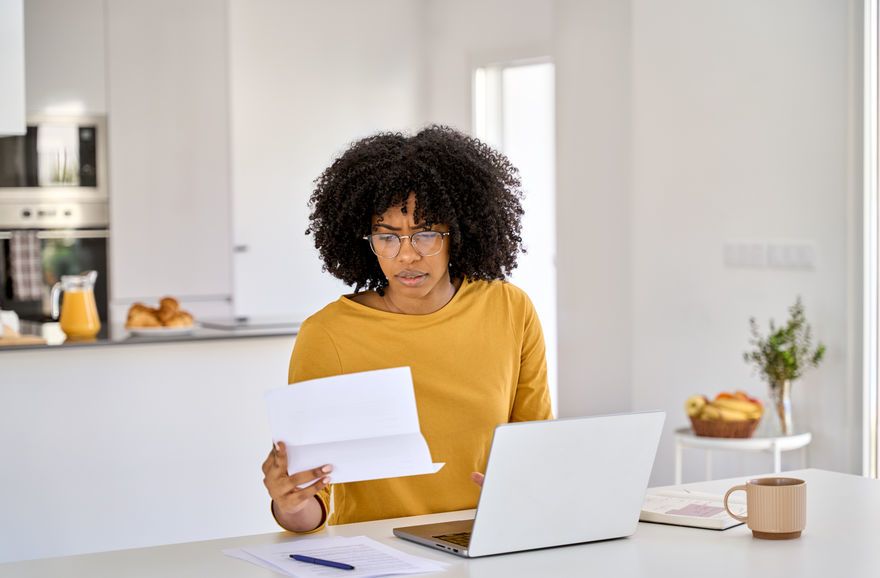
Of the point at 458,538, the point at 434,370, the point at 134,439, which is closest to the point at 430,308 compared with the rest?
the point at 434,370

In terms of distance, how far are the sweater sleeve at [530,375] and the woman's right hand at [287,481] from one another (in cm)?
53

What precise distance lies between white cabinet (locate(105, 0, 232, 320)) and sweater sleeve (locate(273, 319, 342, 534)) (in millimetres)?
3625

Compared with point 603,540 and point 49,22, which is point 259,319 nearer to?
point 49,22

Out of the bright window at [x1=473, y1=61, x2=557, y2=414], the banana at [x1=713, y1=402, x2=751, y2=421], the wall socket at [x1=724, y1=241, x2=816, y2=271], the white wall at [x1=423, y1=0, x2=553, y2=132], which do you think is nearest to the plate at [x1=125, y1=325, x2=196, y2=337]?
the banana at [x1=713, y1=402, x2=751, y2=421]

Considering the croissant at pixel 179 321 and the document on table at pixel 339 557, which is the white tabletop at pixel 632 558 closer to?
the document on table at pixel 339 557

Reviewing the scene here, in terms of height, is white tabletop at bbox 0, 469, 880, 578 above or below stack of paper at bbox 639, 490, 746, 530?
below

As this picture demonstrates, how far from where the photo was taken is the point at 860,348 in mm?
3801

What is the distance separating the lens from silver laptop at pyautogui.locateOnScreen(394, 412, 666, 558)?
1572mm

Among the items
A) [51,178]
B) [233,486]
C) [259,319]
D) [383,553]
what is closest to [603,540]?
[383,553]

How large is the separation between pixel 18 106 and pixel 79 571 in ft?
9.68

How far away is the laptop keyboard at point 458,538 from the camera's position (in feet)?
5.39

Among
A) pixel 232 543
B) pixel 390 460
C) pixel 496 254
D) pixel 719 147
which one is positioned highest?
pixel 719 147

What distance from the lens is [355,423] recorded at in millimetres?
1532

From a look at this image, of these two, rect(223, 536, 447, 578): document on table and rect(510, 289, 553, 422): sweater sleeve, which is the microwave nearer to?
rect(510, 289, 553, 422): sweater sleeve
